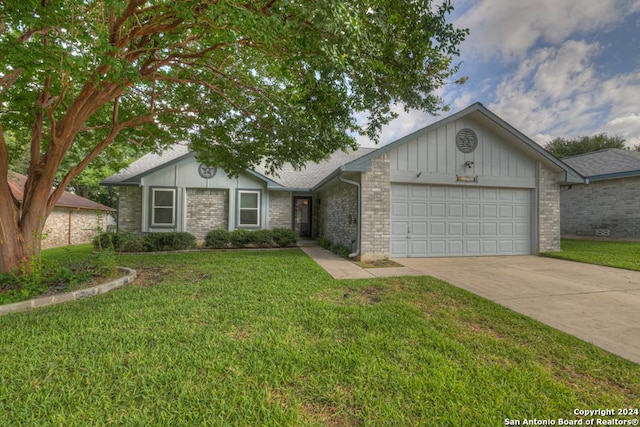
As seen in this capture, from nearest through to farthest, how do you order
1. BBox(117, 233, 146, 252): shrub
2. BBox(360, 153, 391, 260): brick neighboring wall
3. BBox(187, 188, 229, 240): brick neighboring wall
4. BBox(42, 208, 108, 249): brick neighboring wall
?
BBox(360, 153, 391, 260): brick neighboring wall < BBox(117, 233, 146, 252): shrub < BBox(187, 188, 229, 240): brick neighboring wall < BBox(42, 208, 108, 249): brick neighboring wall

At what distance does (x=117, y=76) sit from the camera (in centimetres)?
386

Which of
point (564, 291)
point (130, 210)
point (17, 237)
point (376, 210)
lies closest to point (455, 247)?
point (376, 210)

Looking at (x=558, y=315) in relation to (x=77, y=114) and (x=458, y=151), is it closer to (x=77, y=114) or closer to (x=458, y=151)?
(x=458, y=151)

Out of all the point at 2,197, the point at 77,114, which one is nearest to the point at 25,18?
the point at 77,114

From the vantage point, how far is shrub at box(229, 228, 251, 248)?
1068 centimetres

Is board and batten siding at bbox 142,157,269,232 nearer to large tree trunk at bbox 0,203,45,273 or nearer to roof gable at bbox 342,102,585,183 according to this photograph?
roof gable at bbox 342,102,585,183

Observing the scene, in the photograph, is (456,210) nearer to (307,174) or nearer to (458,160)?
(458,160)

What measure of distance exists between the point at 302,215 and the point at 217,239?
16.7 feet

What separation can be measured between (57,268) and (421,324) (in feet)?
21.9

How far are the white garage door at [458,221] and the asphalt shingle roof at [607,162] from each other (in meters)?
8.25

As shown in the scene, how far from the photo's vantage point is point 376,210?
787 centimetres

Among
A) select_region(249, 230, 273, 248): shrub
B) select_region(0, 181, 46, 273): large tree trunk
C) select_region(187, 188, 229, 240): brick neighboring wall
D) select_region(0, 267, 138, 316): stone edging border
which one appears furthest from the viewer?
select_region(187, 188, 229, 240): brick neighboring wall

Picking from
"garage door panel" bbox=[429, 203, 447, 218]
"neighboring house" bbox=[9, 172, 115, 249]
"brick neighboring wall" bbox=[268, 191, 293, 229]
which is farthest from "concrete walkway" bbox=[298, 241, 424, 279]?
"neighboring house" bbox=[9, 172, 115, 249]

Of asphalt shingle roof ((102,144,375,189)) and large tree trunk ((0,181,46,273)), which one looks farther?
asphalt shingle roof ((102,144,375,189))
